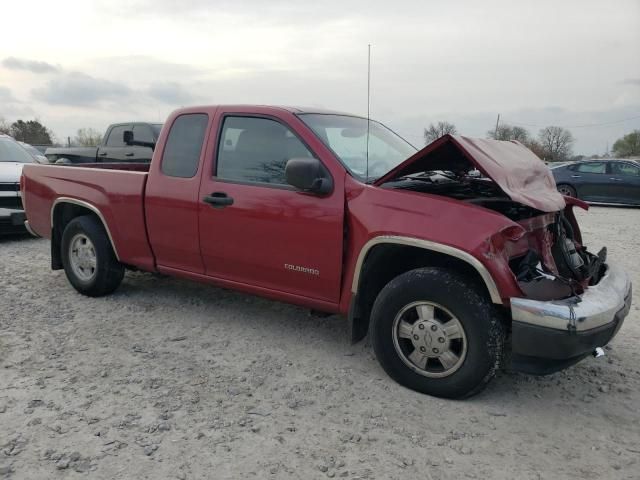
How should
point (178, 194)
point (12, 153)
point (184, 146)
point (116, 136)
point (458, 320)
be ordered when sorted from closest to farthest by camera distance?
point (458, 320), point (178, 194), point (184, 146), point (12, 153), point (116, 136)

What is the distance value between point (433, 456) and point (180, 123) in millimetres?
3335

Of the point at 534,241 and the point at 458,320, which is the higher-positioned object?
the point at 534,241

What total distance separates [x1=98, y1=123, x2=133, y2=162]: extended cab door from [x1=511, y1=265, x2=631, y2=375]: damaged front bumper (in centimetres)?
1071

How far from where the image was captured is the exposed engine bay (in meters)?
3.24

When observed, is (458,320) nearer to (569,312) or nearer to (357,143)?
(569,312)

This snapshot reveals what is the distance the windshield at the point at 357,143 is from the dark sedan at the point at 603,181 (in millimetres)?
12042

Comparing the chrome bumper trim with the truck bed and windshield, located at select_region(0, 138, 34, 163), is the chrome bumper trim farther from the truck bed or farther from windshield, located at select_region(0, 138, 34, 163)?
windshield, located at select_region(0, 138, 34, 163)

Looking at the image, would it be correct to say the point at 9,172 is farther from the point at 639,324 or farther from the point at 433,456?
the point at 639,324

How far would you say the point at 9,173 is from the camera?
323 inches

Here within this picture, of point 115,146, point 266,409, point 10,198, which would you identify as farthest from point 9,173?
point 266,409

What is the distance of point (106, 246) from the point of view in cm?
520

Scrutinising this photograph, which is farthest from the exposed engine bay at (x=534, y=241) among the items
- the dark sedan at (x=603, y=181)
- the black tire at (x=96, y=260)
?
the dark sedan at (x=603, y=181)

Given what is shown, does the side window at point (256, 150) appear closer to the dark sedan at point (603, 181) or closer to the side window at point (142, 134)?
the side window at point (142, 134)

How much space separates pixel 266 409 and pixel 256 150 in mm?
1945
